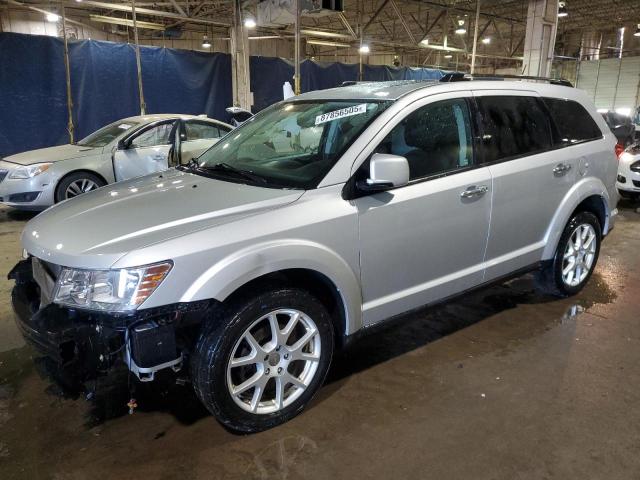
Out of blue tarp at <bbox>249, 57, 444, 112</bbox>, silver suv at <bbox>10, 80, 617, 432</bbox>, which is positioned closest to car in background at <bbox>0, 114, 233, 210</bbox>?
silver suv at <bbox>10, 80, 617, 432</bbox>

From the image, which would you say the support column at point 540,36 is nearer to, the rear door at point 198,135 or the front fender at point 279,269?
the rear door at point 198,135

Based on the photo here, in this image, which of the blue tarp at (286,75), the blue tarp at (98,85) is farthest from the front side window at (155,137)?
the blue tarp at (286,75)

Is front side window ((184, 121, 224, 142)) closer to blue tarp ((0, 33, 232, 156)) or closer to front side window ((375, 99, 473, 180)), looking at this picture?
blue tarp ((0, 33, 232, 156))

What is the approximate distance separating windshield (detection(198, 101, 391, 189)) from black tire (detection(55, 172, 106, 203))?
405cm

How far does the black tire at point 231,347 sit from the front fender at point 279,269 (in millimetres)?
117

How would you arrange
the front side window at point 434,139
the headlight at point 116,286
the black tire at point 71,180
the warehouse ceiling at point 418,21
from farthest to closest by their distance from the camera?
the warehouse ceiling at point 418,21 → the black tire at point 71,180 → the front side window at point 434,139 → the headlight at point 116,286

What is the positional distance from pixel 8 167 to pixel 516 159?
635 centimetres

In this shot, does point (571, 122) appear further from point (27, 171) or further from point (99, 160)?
point (27, 171)

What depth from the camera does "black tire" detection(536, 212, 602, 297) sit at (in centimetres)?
389

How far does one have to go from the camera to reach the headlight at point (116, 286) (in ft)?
6.82

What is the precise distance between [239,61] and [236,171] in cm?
906

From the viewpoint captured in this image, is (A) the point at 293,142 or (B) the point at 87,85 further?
(B) the point at 87,85

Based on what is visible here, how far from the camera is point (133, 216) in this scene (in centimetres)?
243

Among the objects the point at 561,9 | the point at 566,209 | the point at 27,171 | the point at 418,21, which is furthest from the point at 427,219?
the point at 561,9
